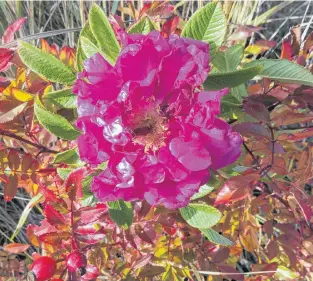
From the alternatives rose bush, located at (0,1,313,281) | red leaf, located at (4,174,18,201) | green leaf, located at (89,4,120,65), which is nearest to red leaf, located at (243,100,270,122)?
rose bush, located at (0,1,313,281)

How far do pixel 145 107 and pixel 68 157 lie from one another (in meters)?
0.16

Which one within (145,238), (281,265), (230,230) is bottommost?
(281,265)

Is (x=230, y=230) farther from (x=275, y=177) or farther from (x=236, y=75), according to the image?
(x=236, y=75)

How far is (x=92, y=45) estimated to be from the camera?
27.0 inches

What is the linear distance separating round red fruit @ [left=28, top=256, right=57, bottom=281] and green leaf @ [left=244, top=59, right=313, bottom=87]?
1.66 ft

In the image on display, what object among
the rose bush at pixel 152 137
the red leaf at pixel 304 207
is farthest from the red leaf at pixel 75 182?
the red leaf at pixel 304 207

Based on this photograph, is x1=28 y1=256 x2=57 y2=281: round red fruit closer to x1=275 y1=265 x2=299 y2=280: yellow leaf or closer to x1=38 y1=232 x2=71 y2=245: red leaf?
x1=38 y1=232 x2=71 y2=245: red leaf

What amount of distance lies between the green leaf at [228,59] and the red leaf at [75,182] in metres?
0.27

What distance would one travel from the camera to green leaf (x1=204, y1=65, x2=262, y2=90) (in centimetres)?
65

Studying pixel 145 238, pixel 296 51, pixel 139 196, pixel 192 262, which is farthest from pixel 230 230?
pixel 139 196

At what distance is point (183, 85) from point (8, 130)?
1.43 feet

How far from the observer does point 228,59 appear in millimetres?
757

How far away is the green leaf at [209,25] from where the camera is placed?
681 millimetres

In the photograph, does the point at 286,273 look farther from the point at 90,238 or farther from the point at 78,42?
the point at 78,42
